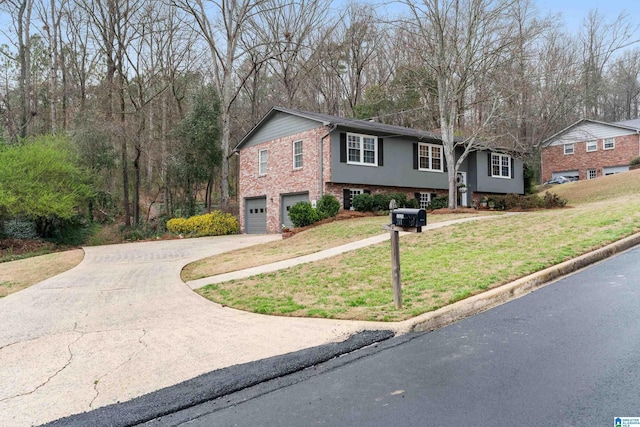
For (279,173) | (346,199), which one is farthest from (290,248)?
(279,173)

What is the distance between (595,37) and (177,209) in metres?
39.0

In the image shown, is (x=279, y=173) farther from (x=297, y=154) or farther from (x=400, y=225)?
(x=400, y=225)

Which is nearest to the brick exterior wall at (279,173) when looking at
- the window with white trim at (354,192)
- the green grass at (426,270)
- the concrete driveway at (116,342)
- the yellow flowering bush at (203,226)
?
the yellow flowering bush at (203,226)

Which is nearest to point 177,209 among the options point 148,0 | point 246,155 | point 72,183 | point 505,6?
point 246,155

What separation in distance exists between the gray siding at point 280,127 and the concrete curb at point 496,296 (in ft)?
47.3

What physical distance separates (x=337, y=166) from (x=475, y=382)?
654 inches

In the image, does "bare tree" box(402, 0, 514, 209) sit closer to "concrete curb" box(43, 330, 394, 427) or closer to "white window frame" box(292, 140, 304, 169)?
"white window frame" box(292, 140, 304, 169)

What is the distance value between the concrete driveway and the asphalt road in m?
0.79

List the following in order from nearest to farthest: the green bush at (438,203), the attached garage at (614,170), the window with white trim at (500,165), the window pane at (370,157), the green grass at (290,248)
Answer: the green grass at (290,248), the window pane at (370,157), the green bush at (438,203), the window with white trim at (500,165), the attached garage at (614,170)

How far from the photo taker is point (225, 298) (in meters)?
7.41

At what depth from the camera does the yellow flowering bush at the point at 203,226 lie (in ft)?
76.5

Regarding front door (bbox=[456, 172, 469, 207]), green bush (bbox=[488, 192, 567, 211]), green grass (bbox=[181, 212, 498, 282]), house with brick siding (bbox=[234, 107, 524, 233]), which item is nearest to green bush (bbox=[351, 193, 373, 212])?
house with brick siding (bbox=[234, 107, 524, 233])

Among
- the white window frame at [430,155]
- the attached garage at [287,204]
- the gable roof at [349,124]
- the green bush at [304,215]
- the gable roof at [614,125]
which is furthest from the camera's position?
the gable roof at [614,125]

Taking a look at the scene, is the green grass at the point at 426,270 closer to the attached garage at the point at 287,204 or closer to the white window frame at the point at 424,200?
the attached garage at the point at 287,204
